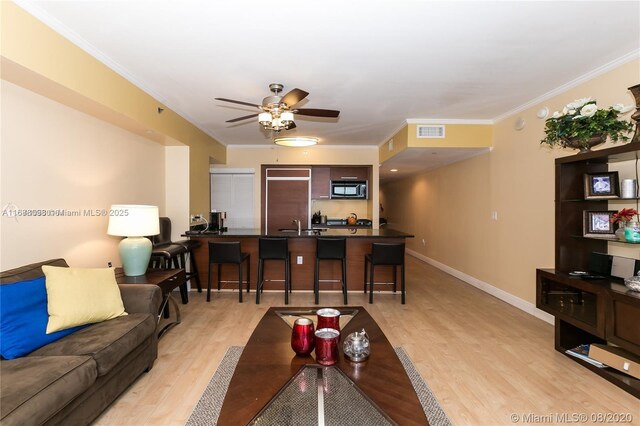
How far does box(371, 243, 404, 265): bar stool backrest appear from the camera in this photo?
165 inches

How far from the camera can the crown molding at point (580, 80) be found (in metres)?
2.70

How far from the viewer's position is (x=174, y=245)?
4.06m

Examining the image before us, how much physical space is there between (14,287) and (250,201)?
4807mm

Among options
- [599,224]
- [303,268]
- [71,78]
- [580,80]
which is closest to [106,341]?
[71,78]

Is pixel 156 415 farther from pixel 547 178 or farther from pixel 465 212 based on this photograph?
pixel 465 212

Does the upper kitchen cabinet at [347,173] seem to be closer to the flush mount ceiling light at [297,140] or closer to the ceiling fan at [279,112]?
the flush mount ceiling light at [297,140]

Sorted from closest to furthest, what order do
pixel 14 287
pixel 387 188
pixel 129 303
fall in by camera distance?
pixel 14 287 < pixel 129 303 < pixel 387 188

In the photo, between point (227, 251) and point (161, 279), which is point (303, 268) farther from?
point (161, 279)

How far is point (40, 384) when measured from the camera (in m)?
1.47

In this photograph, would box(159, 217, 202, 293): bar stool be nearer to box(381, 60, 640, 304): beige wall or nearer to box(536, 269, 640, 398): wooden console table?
box(536, 269, 640, 398): wooden console table

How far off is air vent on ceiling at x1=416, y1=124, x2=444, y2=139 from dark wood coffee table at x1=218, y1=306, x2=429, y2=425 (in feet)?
11.3

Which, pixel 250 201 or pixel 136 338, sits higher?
pixel 250 201

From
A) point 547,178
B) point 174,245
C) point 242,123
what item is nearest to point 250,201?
point 242,123

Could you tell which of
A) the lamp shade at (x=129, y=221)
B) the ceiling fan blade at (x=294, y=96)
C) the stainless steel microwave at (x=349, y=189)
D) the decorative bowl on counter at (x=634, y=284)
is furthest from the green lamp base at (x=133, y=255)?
the stainless steel microwave at (x=349, y=189)
